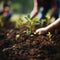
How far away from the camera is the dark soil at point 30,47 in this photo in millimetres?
4027

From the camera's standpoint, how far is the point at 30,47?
4344 millimetres

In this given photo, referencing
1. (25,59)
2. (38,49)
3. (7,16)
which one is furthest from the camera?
(7,16)

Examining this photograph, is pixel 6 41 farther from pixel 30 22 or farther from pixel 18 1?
pixel 18 1

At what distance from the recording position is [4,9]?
→ 9.93 meters

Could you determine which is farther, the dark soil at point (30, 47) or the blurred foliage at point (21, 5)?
the blurred foliage at point (21, 5)

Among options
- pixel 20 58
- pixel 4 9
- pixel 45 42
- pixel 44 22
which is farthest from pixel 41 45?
pixel 4 9

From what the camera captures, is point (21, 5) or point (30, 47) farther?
point (21, 5)

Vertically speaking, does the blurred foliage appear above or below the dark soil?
above

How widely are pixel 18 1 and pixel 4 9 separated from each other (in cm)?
859

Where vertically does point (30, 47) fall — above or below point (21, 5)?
below

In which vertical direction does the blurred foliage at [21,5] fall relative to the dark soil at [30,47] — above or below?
above

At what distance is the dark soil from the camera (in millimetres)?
4027

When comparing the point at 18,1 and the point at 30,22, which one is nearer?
the point at 30,22

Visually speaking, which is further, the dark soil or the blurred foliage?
the blurred foliage
